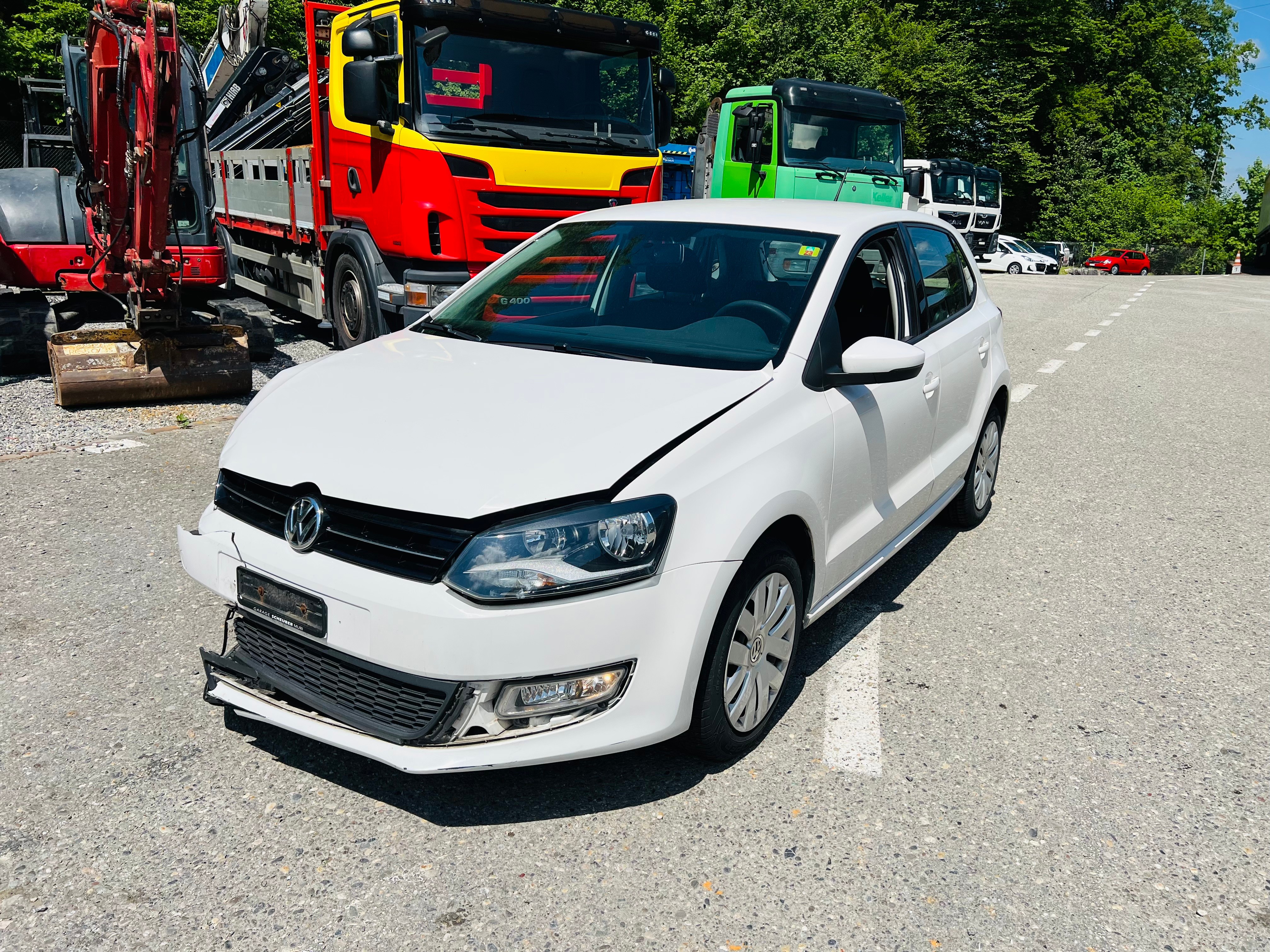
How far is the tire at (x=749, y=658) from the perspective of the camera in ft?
10.1

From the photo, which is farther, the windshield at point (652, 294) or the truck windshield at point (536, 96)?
the truck windshield at point (536, 96)

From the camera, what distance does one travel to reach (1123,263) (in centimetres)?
5169

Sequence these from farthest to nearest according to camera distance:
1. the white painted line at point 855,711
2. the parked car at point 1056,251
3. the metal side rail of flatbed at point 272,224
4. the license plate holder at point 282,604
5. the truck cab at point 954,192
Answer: the parked car at point 1056,251 < the truck cab at point 954,192 < the metal side rail of flatbed at point 272,224 < the white painted line at point 855,711 < the license plate holder at point 282,604

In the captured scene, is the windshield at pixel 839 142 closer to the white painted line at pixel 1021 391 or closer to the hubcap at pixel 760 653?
the white painted line at pixel 1021 391

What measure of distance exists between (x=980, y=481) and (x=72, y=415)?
20.3 ft

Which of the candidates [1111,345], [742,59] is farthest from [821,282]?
[742,59]

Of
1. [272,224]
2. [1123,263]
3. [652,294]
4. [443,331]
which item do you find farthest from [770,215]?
[1123,263]

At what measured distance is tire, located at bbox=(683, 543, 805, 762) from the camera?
3.09 metres

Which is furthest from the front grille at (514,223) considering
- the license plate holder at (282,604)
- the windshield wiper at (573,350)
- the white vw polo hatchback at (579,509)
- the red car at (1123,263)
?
the red car at (1123,263)

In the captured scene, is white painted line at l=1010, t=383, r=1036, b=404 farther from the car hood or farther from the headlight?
the headlight

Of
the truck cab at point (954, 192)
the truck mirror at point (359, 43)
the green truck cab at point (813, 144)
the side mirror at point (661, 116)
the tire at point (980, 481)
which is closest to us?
the tire at point (980, 481)

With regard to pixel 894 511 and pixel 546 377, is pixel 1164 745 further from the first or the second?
pixel 546 377

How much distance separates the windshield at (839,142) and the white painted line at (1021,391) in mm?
5539

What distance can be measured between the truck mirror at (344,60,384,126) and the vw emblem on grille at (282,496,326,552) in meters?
6.08
